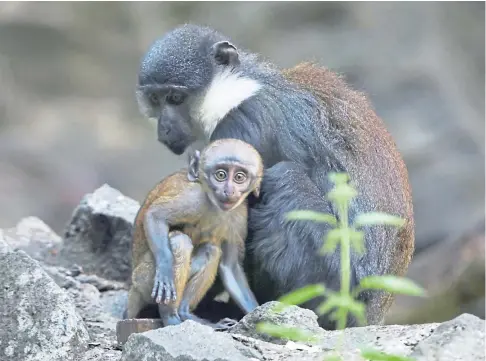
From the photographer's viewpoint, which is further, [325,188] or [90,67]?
[90,67]

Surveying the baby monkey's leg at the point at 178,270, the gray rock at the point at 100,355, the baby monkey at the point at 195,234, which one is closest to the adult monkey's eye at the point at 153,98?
the baby monkey at the point at 195,234

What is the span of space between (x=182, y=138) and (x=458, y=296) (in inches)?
215

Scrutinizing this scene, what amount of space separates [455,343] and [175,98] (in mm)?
2804

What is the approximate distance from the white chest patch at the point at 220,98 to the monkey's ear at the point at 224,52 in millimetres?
117

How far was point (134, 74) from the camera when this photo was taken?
1500 centimetres

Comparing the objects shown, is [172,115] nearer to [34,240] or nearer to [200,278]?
[200,278]

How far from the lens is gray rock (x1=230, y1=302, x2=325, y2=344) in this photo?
13.9 feet

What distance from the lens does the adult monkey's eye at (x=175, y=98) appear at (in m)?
5.73

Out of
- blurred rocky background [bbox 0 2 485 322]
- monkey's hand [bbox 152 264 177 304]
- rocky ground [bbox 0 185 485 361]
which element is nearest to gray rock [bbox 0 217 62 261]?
rocky ground [bbox 0 185 485 361]

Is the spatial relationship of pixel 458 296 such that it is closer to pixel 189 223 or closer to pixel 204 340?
pixel 189 223

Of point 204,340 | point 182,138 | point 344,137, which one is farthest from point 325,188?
point 204,340

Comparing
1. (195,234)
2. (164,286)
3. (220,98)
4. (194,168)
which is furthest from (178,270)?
(220,98)

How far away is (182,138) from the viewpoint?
5.70 meters

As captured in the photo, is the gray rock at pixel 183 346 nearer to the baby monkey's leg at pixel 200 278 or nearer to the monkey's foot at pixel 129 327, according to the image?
the monkey's foot at pixel 129 327
